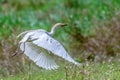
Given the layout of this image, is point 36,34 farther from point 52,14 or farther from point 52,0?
point 52,0

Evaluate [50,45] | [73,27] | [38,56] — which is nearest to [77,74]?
[50,45]

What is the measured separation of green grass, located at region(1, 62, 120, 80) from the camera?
314 inches

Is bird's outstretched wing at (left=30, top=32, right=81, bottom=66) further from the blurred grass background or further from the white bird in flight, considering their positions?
the blurred grass background

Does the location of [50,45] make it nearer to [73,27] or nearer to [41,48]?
[41,48]

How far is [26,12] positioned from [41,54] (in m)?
8.40

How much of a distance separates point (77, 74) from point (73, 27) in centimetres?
466

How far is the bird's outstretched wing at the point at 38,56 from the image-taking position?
28.7ft

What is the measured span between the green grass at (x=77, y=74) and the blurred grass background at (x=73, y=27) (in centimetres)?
27

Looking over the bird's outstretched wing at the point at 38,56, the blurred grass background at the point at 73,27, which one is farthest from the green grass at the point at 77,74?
the blurred grass background at the point at 73,27

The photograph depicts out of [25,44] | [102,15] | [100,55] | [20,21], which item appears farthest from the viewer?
[20,21]

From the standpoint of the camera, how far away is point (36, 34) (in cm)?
880

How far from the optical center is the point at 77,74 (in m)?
8.23

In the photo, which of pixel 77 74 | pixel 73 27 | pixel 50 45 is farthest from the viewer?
pixel 73 27

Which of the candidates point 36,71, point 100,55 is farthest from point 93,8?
point 36,71
